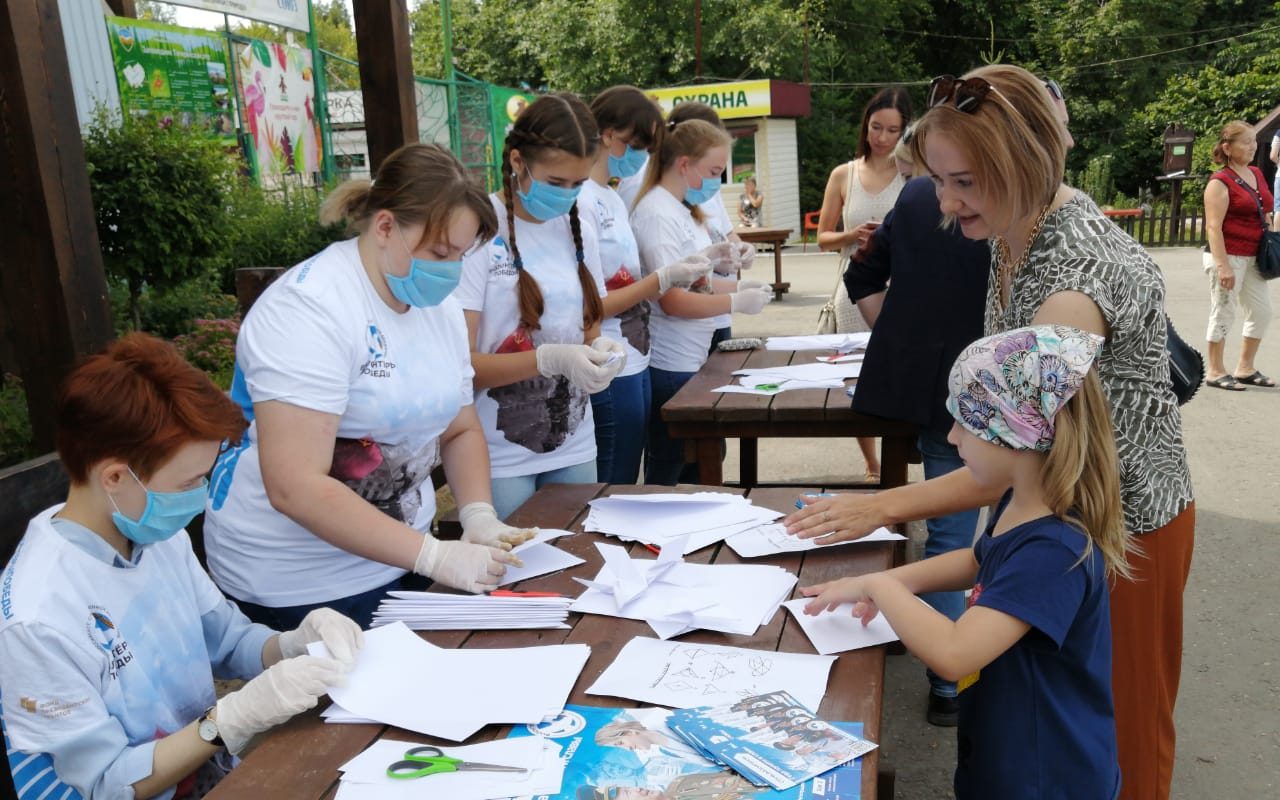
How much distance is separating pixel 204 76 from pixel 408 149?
24.5ft

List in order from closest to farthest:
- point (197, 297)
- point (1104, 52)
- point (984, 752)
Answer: point (984, 752), point (197, 297), point (1104, 52)

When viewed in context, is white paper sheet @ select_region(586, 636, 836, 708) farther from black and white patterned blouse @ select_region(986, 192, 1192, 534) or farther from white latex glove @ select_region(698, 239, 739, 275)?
white latex glove @ select_region(698, 239, 739, 275)

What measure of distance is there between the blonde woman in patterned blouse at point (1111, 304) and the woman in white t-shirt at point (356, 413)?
3.18 feet

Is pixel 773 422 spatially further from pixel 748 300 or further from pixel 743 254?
pixel 743 254

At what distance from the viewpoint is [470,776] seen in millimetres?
1294

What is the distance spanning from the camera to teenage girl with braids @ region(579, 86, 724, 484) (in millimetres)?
3227

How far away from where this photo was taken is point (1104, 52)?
2427cm

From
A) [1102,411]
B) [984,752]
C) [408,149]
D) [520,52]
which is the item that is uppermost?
[520,52]

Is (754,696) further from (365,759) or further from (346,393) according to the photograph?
(346,393)

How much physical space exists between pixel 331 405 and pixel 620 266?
1.72 metres

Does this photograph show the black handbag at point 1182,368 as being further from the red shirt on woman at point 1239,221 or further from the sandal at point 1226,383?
the sandal at point 1226,383

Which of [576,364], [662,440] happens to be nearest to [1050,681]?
[576,364]

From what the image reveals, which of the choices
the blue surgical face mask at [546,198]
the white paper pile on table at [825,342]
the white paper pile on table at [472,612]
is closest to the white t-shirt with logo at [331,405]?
the white paper pile on table at [472,612]

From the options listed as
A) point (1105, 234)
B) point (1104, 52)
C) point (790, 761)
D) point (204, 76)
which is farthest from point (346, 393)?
point (1104, 52)
